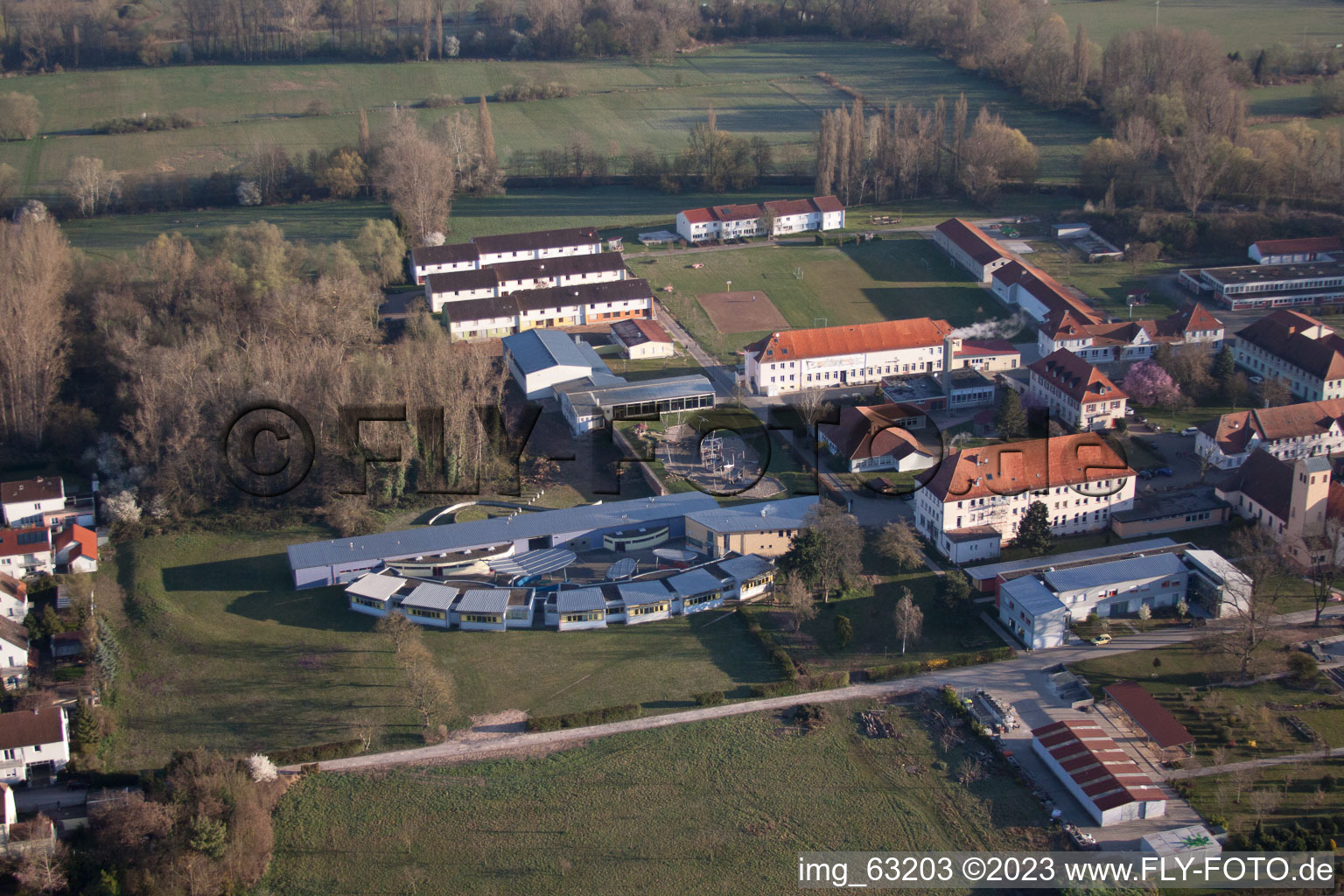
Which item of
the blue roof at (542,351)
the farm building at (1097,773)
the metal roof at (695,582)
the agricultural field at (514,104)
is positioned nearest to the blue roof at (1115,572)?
the farm building at (1097,773)

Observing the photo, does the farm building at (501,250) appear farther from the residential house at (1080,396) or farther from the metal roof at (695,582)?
the metal roof at (695,582)

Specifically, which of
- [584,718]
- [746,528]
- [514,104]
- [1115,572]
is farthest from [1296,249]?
[514,104]

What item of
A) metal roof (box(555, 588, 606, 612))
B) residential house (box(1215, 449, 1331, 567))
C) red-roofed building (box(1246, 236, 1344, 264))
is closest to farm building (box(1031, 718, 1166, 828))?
residential house (box(1215, 449, 1331, 567))

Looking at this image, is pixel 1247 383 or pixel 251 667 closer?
pixel 251 667

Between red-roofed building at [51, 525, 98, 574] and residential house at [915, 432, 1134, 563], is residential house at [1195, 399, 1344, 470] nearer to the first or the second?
residential house at [915, 432, 1134, 563]

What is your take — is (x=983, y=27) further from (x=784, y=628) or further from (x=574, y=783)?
(x=574, y=783)

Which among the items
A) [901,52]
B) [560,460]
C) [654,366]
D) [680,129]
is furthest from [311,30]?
[560,460]
